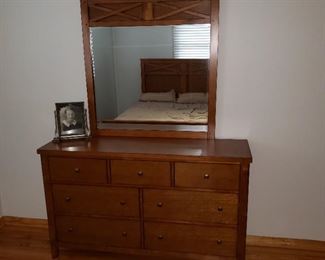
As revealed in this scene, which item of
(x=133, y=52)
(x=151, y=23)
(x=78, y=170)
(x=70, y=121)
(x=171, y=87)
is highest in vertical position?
(x=151, y=23)

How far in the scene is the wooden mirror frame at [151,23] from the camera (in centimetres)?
218

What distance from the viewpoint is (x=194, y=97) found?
92.1 inches

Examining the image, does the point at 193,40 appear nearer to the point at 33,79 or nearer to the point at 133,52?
the point at 133,52

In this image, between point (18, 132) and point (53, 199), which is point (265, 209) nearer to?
point (53, 199)

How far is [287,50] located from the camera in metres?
2.18

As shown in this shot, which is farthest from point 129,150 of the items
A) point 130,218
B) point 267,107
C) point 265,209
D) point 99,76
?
point 265,209

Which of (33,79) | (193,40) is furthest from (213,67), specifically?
(33,79)

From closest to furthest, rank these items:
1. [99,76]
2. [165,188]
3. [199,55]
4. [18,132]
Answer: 1. [165,188]
2. [199,55]
3. [99,76]
4. [18,132]

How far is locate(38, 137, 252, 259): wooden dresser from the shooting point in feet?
6.75

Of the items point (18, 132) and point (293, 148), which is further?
point (18, 132)

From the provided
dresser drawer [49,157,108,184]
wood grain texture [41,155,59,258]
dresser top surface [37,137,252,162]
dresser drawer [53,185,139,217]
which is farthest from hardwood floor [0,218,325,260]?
dresser top surface [37,137,252,162]

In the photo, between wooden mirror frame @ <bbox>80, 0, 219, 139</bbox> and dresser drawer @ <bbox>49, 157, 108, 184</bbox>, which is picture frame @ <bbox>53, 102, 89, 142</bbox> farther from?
dresser drawer @ <bbox>49, 157, 108, 184</bbox>

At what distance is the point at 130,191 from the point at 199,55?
3.40 ft

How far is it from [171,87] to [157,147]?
48 centimetres
